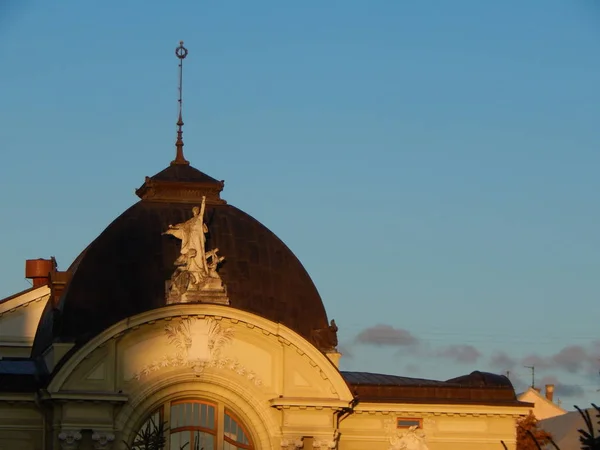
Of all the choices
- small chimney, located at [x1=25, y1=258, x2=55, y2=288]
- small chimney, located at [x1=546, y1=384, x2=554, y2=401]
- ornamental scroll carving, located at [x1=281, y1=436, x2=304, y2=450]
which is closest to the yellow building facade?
ornamental scroll carving, located at [x1=281, y1=436, x2=304, y2=450]

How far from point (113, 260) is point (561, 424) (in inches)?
1600

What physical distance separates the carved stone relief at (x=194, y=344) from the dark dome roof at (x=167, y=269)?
4.79 ft

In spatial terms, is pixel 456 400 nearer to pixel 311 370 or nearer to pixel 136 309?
pixel 311 370

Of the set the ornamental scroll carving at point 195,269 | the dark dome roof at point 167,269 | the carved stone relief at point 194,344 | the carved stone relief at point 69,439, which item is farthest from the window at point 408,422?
the carved stone relief at point 69,439

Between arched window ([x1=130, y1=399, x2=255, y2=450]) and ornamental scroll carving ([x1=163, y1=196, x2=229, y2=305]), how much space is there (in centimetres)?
299

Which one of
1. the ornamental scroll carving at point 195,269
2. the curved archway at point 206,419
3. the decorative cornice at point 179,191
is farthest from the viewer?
the decorative cornice at point 179,191

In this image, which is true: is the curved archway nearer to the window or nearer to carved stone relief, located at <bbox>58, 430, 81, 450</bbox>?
carved stone relief, located at <bbox>58, 430, 81, 450</bbox>

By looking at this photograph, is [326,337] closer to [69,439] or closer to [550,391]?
[69,439]

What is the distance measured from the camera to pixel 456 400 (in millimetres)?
47031

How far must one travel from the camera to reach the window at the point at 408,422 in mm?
46750

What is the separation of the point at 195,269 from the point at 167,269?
134 centimetres

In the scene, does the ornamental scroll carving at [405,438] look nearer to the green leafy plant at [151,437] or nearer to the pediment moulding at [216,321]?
the pediment moulding at [216,321]

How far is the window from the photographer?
46.8m

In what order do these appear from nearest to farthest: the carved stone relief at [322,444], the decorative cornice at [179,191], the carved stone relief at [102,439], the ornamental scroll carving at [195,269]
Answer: the carved stone relief at [102,439] < the carved stone relief at [322,444] < the ornamental scroll carving at [195,269] < the decorative cornice at [179,191]
